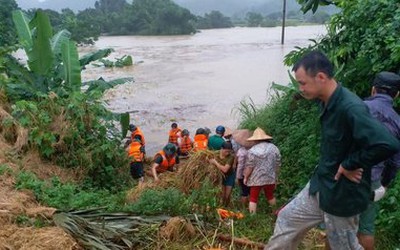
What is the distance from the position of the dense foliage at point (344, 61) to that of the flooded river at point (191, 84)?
9.66ft

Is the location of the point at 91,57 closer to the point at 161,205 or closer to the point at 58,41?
the point at 58,41

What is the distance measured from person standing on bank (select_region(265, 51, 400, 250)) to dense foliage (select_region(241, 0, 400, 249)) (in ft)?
8.00

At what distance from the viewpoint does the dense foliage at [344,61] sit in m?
4.98

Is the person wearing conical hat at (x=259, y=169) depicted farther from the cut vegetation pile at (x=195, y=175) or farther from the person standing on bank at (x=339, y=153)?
the person standing on bank at (x=339, y=153)

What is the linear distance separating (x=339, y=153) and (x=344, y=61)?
380 centimetres

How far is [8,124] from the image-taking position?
6.28 metres

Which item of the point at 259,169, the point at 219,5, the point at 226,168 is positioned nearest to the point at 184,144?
the point at 226,168

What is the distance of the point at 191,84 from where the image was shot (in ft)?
58.6

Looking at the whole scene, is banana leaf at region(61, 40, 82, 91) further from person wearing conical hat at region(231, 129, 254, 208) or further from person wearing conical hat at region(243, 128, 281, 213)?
person wearing conical hat at region(243, 128, 281, 213)

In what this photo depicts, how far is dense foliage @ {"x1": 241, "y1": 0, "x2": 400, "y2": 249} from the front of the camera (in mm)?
4984

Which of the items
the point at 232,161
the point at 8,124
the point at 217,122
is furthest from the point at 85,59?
the point at 217,122

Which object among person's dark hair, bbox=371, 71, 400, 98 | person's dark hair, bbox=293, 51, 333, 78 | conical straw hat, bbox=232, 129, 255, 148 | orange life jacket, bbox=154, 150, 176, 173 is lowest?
orange life jacket, bbox=154, 150, 176, 173

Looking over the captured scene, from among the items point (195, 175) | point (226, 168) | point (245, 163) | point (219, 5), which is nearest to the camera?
point (245, 163)

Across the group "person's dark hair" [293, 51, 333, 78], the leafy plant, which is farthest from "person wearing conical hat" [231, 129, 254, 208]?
"person's dark hair" [293, 51, 333, 78]
